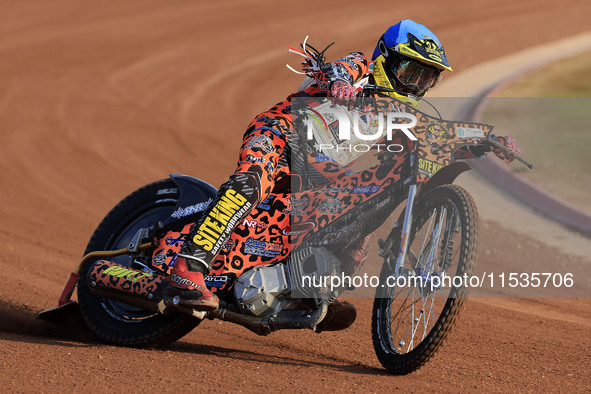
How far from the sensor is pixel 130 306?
562cm

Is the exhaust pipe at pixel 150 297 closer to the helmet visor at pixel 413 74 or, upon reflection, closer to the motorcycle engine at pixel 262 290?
the motorcycle engine at pixel 262 290

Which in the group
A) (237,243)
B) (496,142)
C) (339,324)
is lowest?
(339,324)

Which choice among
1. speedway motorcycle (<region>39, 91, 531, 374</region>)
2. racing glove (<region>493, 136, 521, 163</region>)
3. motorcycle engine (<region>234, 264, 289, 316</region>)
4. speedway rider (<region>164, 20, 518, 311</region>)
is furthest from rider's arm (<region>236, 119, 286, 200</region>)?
racing glove (<region>493, 136, 521, 163</region>)

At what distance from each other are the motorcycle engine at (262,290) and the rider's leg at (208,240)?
19cm

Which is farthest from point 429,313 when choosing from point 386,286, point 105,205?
point 105,205

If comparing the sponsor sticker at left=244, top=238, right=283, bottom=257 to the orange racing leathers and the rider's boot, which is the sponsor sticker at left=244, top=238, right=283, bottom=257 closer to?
the orange racing leathers

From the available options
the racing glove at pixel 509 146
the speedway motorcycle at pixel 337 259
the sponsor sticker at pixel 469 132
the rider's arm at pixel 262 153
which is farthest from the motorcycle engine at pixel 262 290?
the racing glove at pixel 509 146

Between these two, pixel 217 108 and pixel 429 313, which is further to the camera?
pixel 217 108

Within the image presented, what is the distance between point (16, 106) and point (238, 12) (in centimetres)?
989

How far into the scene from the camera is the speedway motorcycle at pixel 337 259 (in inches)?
188

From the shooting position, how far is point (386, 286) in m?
5.15

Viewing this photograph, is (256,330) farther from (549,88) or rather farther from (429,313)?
(549,88)

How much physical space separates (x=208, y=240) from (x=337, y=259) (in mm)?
748

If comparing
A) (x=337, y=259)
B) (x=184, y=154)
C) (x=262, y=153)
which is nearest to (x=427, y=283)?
(x=337, y=259)
